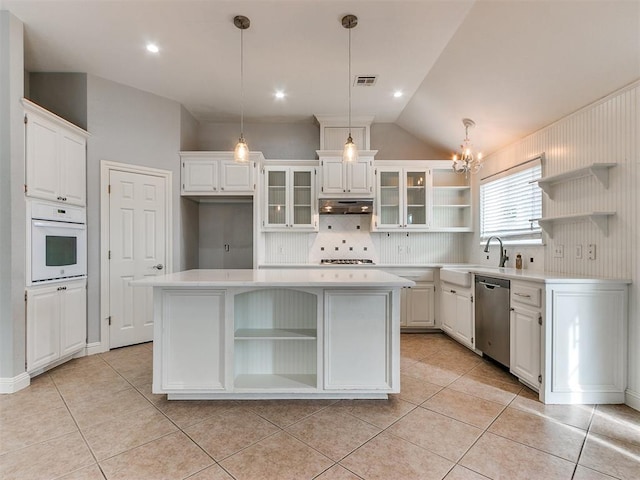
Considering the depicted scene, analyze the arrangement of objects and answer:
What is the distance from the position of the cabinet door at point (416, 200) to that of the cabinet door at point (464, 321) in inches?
48.1

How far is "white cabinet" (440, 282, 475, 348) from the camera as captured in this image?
3.46m

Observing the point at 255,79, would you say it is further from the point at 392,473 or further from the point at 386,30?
the point at 392,473

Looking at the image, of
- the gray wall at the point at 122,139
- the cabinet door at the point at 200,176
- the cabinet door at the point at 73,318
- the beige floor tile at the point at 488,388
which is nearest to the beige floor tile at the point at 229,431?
the beige floor tile at the point at 488,388

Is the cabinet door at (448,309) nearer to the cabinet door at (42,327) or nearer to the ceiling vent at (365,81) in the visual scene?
the ceiling vent at (365,81)

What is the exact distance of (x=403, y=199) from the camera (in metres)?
4.46

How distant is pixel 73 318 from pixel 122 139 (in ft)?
6.75

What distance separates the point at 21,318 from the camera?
260cm

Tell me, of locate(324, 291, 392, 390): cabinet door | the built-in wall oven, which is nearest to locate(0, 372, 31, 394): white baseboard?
the built-in wall oven

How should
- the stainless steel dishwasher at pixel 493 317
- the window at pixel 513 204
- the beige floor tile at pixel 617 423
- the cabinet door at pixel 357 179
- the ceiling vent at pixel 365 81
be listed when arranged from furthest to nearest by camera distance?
the cabinet door at pixel 357 179 → the ceiling vent at pixel 365 81 → the window at pixel 513 204 → the stainless steel dishwasher at pixel 493 317 → the beige floor tile at pixel 617 423

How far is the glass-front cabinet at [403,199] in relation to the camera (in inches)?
176

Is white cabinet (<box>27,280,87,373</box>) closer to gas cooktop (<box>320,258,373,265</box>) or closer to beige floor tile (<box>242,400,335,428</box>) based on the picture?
beige floor tile (<box>242,400,335,428</box>)

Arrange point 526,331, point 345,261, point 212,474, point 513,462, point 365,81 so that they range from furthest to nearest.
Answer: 1. point 345,261
2. point 365,81
3. point 526,331
4. point 513,462
5. point 212,474

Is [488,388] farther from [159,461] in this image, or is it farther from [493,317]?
[159,461]

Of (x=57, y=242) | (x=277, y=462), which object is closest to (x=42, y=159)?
(x=57, y=242)
